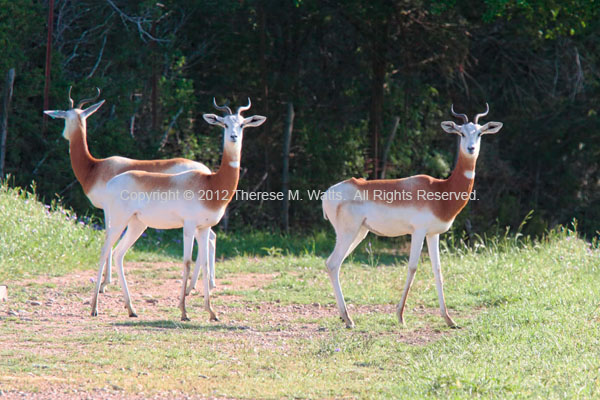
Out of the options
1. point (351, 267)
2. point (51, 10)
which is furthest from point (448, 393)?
point (51, 10)

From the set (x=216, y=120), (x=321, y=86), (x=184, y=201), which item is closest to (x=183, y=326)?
(x=184, y=201)

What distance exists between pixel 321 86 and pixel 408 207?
9128 mm

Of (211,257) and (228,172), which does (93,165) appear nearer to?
(211,257)

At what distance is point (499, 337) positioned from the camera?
6.46 meters

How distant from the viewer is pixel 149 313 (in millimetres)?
8016

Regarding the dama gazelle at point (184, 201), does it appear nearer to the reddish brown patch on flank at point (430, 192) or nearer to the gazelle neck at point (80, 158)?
the reddish brown patch on flank at point (430, 192)

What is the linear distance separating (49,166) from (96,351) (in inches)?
332

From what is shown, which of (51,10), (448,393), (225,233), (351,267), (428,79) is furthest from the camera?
(428,79)

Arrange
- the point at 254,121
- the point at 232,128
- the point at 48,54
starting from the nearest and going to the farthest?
the point at 232,128 → the point at 254,121 → the point at 48,54

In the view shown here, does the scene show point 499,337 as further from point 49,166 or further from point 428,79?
point 428,79

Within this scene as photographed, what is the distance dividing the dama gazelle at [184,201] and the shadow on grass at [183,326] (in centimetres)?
26

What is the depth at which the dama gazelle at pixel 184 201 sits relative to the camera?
7.76 metres

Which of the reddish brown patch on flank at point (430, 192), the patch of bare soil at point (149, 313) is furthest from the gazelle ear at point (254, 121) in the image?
the patch of bare soil at point (149, 313)

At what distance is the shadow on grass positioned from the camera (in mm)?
7203
